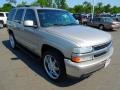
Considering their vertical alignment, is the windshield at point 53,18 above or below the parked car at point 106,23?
above

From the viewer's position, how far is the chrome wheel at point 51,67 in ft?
16.0

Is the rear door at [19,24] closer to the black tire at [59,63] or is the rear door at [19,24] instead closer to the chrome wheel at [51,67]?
the chrome wheel at [51,67]

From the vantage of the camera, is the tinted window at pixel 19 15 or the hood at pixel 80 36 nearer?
the hood at pixel 80 36

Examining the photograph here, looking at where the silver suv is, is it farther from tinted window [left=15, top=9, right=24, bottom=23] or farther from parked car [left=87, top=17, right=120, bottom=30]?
parked car [left=87, top=17, right=120, bottom=30]

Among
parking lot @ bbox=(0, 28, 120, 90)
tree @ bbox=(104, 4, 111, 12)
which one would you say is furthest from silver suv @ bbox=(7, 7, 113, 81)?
tree @ bbox=(104, 4, 111, 12)

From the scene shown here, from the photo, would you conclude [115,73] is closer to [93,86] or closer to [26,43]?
[93,86]

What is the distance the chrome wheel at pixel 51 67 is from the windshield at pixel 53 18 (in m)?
0.98

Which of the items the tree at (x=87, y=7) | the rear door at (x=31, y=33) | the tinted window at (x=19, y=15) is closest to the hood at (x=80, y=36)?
the rear door at (x=31, y=33)

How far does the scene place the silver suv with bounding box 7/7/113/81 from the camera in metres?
4.19

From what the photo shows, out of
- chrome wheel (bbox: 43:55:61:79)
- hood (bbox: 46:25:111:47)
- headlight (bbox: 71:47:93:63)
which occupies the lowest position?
chrome wheel (bbox: 43:55:61:79)

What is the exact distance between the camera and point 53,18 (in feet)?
18.8

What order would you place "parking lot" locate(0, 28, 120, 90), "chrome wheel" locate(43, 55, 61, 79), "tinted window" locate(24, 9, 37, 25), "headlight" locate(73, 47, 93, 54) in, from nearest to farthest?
"headlight" locate(73, 47, 93, 54), "parking lot" locate(0, 28, 120, 90), "chrome wheel" locate(43, 55, 61, 79), "tinted window" locate(24, 9, 37, 25)

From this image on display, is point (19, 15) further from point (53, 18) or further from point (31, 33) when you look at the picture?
point (53, 18)

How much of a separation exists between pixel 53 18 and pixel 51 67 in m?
1.52
